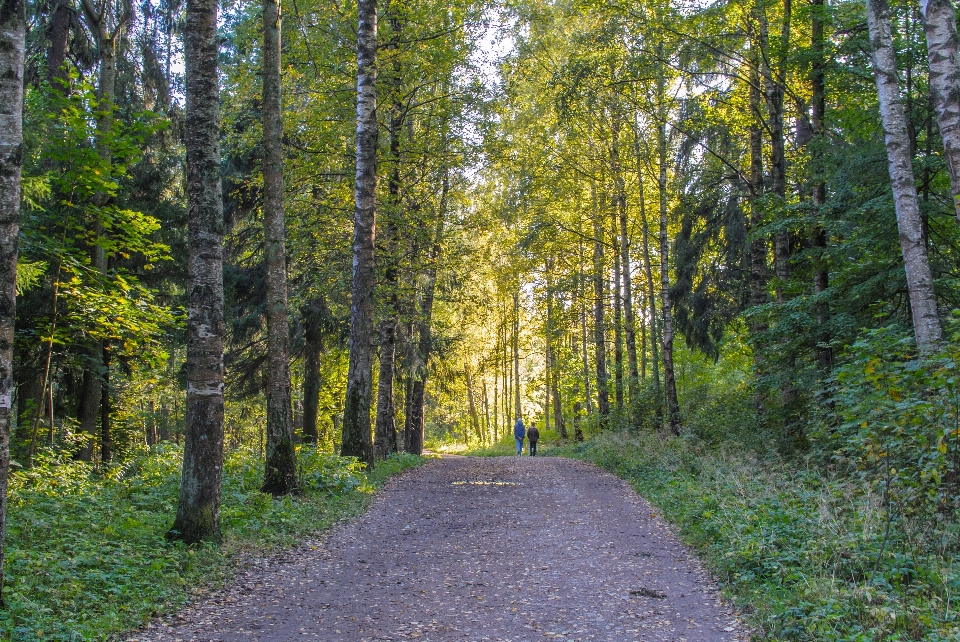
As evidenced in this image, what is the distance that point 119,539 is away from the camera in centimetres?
672

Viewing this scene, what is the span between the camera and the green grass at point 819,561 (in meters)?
4.23

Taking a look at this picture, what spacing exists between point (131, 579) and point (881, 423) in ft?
24.7

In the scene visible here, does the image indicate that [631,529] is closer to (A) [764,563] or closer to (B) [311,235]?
(A) [764,563]

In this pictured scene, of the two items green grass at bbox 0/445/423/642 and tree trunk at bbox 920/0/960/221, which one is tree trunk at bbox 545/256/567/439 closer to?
green grass at bbox 0/445/423/642

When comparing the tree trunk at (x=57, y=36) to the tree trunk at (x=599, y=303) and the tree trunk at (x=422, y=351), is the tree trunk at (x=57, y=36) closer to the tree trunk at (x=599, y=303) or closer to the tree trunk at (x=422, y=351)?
the tree trunk at (x=422, y=351)

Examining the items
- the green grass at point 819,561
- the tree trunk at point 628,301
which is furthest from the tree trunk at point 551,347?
the green grass at point 819,561

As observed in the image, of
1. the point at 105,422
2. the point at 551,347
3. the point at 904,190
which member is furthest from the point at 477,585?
the point at 551,347

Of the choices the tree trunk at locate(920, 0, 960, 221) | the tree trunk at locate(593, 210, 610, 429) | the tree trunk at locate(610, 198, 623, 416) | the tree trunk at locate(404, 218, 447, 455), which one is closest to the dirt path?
the tree trunk at locate(920, 0, 960, 221)

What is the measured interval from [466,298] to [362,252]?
8.29m

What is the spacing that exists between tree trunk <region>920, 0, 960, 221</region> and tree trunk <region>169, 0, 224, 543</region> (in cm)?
826

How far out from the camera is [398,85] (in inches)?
647

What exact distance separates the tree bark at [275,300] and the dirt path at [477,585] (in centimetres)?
169

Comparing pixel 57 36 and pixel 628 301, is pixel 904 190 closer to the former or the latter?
pixel 628 301

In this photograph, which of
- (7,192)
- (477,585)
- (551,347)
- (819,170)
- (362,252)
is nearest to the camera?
(7,192)
